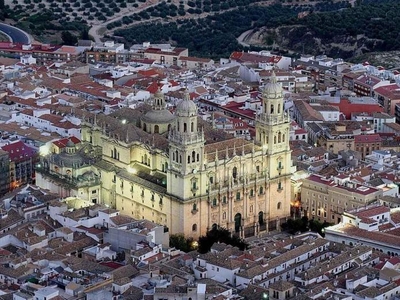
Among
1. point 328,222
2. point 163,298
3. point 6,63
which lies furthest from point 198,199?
point 6,63

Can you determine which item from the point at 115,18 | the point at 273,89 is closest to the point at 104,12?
the point at 115,18

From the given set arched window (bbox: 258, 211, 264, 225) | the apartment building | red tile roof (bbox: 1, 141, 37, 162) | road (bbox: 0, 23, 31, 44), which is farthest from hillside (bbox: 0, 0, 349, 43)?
arched window (bbox: 258, 211, 264, 225)

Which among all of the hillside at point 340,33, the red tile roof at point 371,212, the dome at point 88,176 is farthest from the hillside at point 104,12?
the red tile roof at point 371,212

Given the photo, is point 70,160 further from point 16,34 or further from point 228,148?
point 16,34

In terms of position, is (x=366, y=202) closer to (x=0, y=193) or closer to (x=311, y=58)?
(x=0, y=193)

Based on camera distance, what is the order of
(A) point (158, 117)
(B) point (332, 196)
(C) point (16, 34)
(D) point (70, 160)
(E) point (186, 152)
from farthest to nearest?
(C) point (16, 34)
(A) point (158, 117)
(D) point (70, 160)
(B) point (332, 196)
(E) point (186, 152)

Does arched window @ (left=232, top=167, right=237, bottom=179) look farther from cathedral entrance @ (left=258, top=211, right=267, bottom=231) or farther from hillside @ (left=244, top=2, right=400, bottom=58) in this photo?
hillside @ (left=244, top=2, right=400, bottom=58)
